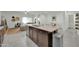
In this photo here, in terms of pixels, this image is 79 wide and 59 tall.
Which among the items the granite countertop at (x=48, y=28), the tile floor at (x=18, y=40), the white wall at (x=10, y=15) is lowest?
the tile floor at (x=18, y=40)

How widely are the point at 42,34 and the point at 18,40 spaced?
1.54 feet

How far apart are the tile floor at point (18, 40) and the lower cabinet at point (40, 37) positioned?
82mm

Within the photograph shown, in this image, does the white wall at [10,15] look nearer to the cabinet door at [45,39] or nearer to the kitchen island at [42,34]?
the kitchen island at [42,34]

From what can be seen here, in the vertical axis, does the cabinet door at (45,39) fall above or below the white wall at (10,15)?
below

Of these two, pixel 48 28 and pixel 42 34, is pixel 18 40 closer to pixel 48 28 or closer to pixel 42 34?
pixel 42 34

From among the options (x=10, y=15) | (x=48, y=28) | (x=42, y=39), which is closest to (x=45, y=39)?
(x=42, y=39)

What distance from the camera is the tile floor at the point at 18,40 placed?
2411mm

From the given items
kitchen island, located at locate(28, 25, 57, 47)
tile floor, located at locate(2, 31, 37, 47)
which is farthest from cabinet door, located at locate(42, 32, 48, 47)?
tile floor, located at locate(2, 31, 37, 47)

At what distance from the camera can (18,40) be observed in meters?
2.44

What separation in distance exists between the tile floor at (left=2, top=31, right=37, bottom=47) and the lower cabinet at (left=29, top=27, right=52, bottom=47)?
8cm

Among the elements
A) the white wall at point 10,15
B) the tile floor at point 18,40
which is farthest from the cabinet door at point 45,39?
the white wall at point 10,15
